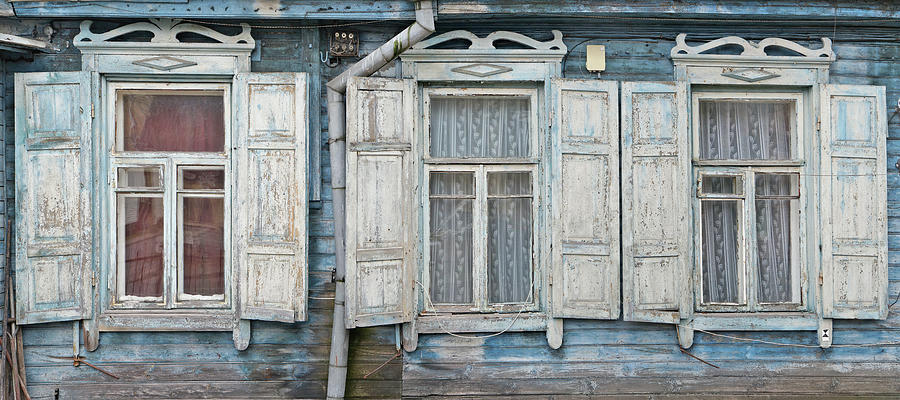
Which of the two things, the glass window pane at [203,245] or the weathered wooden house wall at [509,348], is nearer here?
the weathered wooden house wall at [509,348]

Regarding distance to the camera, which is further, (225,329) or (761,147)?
(761,147)

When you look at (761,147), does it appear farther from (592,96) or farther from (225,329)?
(225,329)

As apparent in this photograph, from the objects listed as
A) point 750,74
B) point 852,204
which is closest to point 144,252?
point 750,74

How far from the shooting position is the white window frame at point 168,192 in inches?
196

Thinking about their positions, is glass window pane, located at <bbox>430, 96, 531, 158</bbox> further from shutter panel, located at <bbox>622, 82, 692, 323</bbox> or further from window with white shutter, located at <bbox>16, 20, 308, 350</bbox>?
window with white shutter, located at <bbox>16, 20, 308, 350</bbox>

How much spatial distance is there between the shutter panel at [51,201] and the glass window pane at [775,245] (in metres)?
4.53

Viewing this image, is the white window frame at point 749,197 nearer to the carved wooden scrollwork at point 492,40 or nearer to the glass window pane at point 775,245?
the glass window pane at point 775,245

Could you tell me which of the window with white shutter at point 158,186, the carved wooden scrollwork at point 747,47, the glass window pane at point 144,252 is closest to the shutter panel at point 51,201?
the window with white shutter at point 158,186

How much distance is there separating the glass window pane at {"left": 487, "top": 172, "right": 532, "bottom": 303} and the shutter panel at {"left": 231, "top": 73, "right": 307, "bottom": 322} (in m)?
1.28

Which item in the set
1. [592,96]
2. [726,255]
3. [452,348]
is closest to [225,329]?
[452,348]

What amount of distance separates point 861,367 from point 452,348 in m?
2.85

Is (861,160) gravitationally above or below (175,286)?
above

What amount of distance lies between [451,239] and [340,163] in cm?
93

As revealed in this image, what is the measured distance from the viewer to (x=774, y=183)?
5.28 meters
